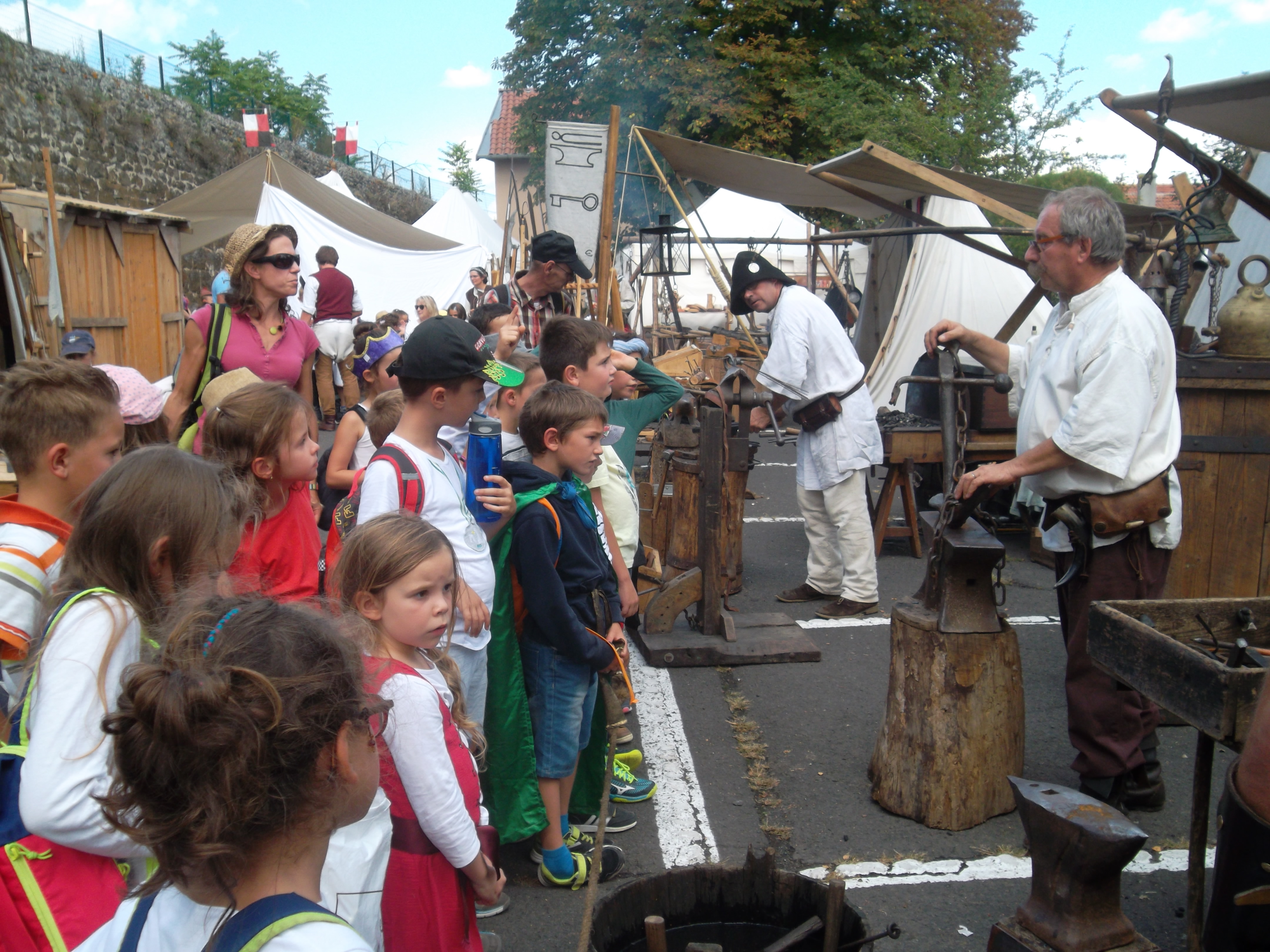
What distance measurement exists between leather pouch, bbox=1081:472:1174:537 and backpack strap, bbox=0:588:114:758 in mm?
3001

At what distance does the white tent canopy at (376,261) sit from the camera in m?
13.5

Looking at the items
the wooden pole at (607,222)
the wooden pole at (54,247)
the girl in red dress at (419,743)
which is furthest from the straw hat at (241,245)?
the wooden pole at (54,247)

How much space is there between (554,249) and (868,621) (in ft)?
9.30

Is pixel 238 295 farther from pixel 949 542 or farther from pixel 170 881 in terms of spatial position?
pixel 170 881

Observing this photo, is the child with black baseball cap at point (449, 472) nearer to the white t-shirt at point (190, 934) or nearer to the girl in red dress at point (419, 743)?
the girl in red dress at point (419, 743)

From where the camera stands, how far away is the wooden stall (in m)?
4.20

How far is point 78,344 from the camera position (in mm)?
6172

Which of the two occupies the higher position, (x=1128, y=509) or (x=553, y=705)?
(x=1128, y=509)

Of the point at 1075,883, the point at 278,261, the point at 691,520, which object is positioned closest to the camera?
the point at 1075,883

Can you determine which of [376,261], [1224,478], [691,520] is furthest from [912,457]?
[376,261]

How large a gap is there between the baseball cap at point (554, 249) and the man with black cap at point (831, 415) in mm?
1084

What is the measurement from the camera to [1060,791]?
7.98 ft

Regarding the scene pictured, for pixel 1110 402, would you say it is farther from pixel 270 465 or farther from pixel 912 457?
pixel 912 457

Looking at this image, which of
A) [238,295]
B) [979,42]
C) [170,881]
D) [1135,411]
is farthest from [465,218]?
[170,881]
